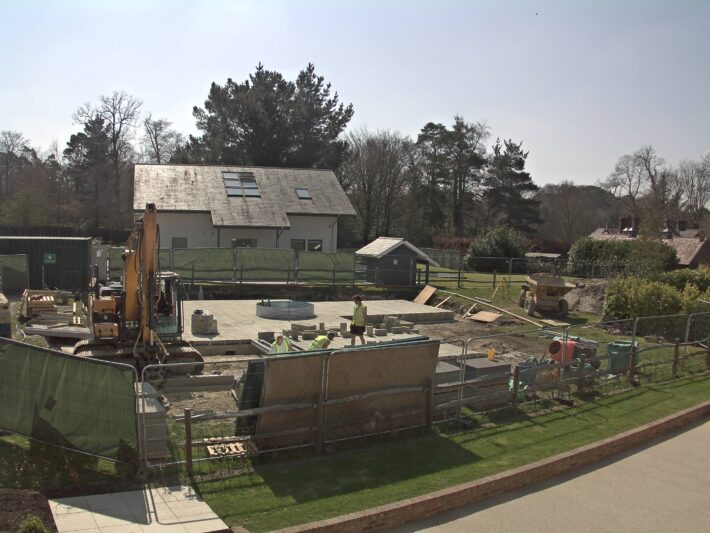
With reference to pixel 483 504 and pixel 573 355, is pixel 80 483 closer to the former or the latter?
pixel 483 504

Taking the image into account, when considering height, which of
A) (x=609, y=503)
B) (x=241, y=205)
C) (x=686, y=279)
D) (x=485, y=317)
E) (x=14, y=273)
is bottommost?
(x=609, y=503)

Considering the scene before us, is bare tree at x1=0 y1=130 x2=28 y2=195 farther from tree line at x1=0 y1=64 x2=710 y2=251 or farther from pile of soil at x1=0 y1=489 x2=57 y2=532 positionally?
pile of soil at x1=0 y1=489 x2=57 y2=532

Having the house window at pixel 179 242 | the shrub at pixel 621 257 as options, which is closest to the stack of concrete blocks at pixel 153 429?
the shrub at pixel 621 257

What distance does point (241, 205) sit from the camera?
37094mm

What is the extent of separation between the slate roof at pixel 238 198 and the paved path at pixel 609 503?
28.1 metres

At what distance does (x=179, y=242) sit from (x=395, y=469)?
96.3 ft

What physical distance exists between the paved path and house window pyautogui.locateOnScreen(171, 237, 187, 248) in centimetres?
2958

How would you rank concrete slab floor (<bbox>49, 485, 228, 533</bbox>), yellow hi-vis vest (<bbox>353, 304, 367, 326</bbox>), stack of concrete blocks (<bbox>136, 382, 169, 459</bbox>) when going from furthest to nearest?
yellow hi-vis vest (<bbox>353, 304, 367, 326</bbox>), stack of concrete blocks (<bbox>136, 382, 169, 459</bbox>), concrete slab floor (<bbox>49, 485, 228, 533</bbox>)

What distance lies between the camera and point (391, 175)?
218 feet

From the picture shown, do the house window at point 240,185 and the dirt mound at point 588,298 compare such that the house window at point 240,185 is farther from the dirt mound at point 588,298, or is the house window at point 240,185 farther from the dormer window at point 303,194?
the dirt mound at point 588,298

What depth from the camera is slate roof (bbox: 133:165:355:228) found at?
35812 millimetres

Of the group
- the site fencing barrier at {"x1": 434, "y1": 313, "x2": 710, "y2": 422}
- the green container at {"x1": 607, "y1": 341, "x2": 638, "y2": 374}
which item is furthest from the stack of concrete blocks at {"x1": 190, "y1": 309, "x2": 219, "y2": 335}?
the green container at {"x1": 607, "y1": 341, "x2": 638, "y2": 374}

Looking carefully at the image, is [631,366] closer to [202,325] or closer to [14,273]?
[202,325]

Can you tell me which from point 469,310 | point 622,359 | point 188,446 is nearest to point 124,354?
point 188,446
